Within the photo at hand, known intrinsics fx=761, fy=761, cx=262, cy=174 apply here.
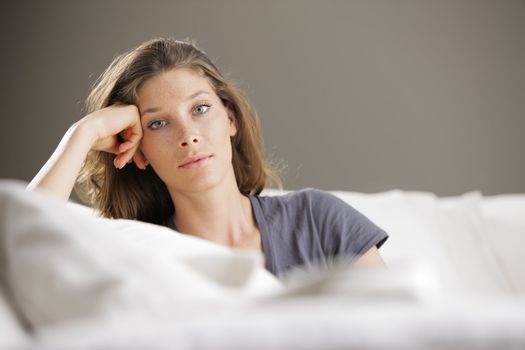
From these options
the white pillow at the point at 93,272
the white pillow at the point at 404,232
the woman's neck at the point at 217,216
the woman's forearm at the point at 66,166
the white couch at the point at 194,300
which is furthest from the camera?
the white pillow at the point at 404,232

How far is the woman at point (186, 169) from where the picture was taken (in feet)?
5.97

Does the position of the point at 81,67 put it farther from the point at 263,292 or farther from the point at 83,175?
the point at 263,292

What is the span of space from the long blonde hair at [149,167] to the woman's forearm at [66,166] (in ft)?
0.58

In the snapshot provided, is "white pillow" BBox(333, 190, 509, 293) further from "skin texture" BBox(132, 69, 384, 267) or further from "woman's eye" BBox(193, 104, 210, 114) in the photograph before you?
"woman's eye" BBox(193, 104, 210, 114)

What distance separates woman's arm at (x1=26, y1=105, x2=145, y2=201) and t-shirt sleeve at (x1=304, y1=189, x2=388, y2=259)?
19.2 inches

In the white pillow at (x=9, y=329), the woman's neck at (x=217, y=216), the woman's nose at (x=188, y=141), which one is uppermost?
the woman's nose at (x=188, y=141)

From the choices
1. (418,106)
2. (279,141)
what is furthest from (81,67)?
→ (418,106)

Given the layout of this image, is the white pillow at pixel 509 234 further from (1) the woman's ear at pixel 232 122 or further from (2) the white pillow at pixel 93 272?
(2) the white pillow at pixel 93 272

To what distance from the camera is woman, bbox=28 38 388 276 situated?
1819 millimetres

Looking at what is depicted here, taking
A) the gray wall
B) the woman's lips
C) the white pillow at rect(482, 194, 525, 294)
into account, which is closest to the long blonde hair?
the woman's lips

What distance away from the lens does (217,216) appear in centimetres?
194

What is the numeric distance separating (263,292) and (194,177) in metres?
1.16

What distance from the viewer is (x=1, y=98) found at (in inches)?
124

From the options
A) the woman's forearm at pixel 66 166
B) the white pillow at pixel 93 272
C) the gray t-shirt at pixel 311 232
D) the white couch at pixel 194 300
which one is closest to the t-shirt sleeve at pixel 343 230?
the gray t-shirt at pixel 311 232
